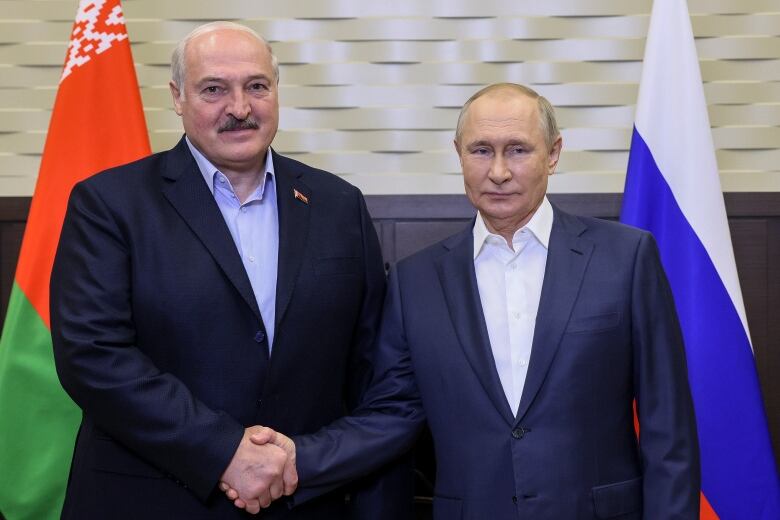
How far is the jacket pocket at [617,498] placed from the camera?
81.2 inches

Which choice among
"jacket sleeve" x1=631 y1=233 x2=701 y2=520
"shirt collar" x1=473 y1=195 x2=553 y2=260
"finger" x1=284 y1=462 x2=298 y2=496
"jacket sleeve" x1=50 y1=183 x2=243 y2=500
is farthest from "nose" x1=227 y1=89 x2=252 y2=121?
"jacket sleeve" x1=631 y1=233 x2=701 y2=520

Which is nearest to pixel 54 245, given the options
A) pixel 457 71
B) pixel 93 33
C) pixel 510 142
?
pixel 93 33

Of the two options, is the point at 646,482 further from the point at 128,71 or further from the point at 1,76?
the point at 1,76

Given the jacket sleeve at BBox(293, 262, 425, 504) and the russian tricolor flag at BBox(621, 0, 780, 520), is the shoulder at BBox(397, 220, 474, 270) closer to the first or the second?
the jacket sleeve at BBox(293, 262, 425, 504)

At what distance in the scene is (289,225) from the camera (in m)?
2.32

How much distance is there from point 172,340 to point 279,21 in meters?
1.57

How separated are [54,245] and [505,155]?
1574 mm

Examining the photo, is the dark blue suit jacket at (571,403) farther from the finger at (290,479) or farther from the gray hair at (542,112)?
the gray hair at (542,112)

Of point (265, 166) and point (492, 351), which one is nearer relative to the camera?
point (492, 351)

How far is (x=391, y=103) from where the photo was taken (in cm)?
336

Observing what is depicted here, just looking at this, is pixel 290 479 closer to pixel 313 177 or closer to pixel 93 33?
pixel 313 177

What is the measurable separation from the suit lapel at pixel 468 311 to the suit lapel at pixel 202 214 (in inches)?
18.4

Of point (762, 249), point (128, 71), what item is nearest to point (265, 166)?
point (128, 71)

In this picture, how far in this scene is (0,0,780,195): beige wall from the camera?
3.29m
